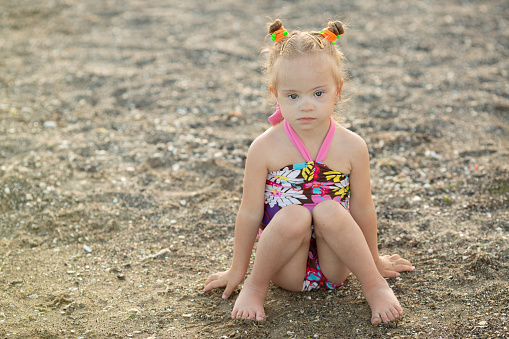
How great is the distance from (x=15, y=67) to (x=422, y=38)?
15.0 ft

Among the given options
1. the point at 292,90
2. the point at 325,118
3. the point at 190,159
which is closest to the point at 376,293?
the point at 325,118

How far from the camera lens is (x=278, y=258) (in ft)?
9.03

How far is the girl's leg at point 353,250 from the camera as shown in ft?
8.76

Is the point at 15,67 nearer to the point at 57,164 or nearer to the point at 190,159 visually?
the point at 57,164

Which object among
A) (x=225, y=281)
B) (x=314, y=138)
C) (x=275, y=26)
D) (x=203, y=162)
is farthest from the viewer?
(x=203, y=162)

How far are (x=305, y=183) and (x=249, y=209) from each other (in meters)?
0.31

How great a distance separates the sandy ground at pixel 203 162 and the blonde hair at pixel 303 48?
118 cm

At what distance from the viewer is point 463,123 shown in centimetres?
486

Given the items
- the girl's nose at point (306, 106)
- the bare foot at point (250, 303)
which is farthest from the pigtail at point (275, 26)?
the bare foot at point (250, 303)

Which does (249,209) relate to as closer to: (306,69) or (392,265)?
(306,69)

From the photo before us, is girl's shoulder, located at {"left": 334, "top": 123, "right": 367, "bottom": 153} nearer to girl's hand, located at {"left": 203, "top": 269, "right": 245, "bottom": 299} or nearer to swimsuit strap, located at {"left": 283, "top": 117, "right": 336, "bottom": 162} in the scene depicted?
swimsuit strap, located at {"left": 283, "top": 117, "right": 336, "bottom": 162}

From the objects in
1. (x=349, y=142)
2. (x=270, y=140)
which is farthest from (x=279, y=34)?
(x=349, y=142)

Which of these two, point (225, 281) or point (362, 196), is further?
point (225, 281)

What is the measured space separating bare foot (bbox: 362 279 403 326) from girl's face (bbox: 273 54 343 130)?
0.85 m
